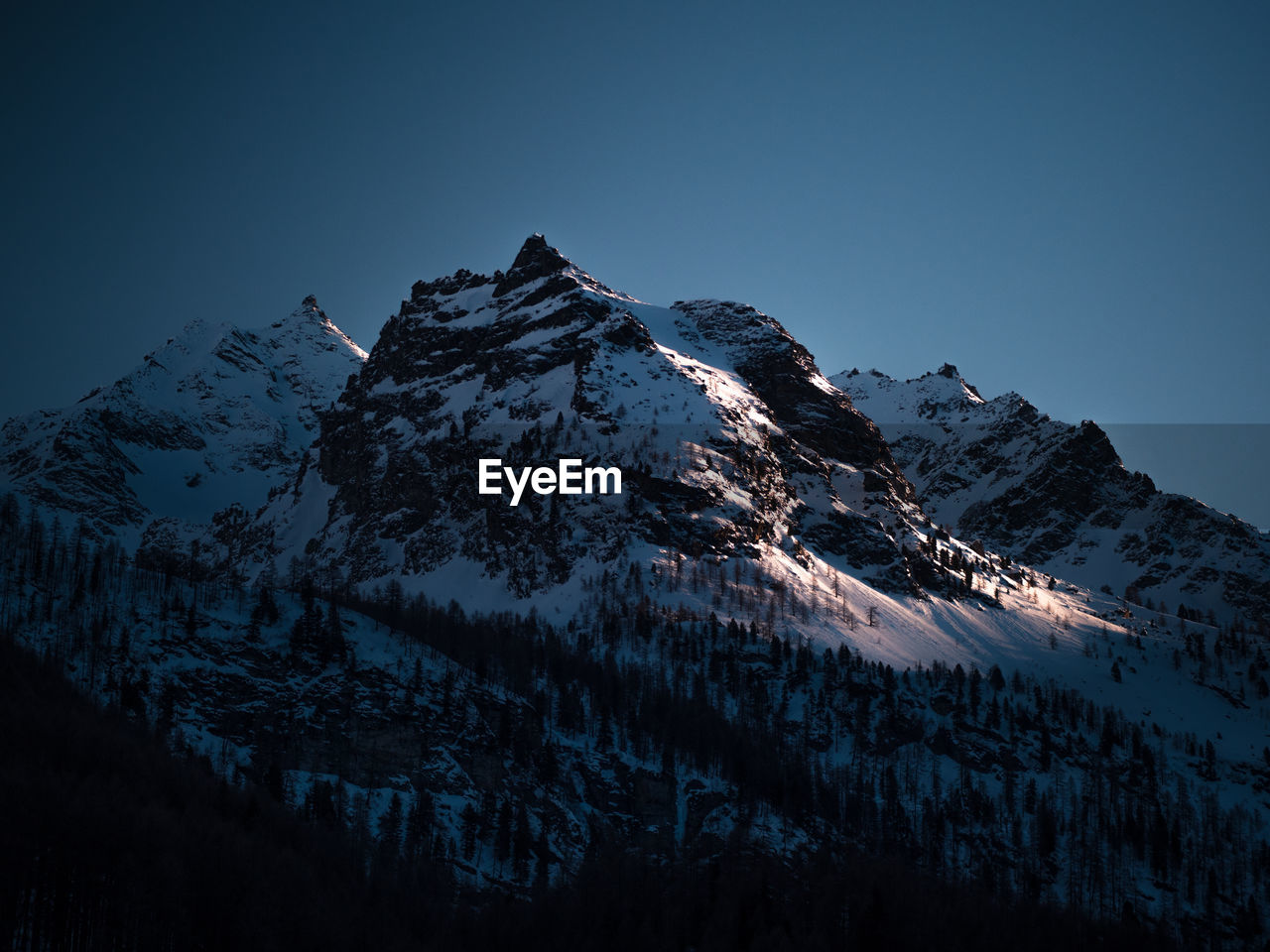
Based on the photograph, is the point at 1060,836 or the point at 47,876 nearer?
the point at 47,876

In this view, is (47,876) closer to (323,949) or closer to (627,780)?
(323,949)

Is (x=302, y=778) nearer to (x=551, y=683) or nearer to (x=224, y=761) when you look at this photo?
(x=224, y=761)

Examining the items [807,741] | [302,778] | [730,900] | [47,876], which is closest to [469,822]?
[302,778]

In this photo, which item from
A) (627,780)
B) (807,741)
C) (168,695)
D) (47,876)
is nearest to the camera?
(47,876)

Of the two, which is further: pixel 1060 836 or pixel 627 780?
pixel 1060 836

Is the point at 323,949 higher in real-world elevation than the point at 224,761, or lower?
lower

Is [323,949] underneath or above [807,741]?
underneath

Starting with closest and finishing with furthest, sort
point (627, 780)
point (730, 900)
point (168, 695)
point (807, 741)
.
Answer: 1. point (730, 900)
2. point (168, 695)
3. point (627, 780)
4. point (807, 741)

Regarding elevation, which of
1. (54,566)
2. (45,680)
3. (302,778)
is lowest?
(302,778)

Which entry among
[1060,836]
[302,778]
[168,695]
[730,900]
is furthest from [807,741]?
[168,695]
